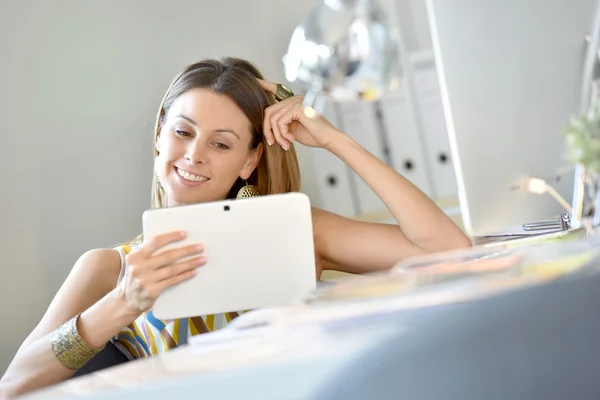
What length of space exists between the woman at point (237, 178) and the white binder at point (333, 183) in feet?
2.37

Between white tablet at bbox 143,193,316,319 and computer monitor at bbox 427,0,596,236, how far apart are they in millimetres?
317

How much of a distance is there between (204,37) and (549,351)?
2.05 metres

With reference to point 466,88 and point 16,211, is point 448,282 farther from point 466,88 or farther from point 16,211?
point 16,211

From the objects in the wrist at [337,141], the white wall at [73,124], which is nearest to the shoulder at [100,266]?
the wrist at [337,141]

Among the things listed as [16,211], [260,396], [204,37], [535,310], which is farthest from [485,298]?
[204,37]

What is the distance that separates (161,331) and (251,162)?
48cm

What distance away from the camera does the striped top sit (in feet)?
5.65

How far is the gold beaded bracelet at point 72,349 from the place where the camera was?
4.95ft

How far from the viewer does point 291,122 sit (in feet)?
6.25

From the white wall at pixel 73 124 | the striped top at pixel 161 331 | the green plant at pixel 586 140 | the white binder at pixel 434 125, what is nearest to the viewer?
the green plant at pixel 586 140

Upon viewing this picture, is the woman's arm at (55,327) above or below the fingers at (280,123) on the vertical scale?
below

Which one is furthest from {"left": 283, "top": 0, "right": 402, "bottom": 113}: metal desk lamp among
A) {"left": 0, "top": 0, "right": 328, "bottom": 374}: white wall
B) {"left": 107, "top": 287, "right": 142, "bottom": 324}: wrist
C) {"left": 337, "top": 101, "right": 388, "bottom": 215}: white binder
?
{"left": 337, "top": 101, "right": 388, "bottom": 215}: white binder

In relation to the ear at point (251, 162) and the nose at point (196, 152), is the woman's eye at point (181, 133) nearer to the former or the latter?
the nose at point (196, 152)

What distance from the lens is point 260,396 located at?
66cm
